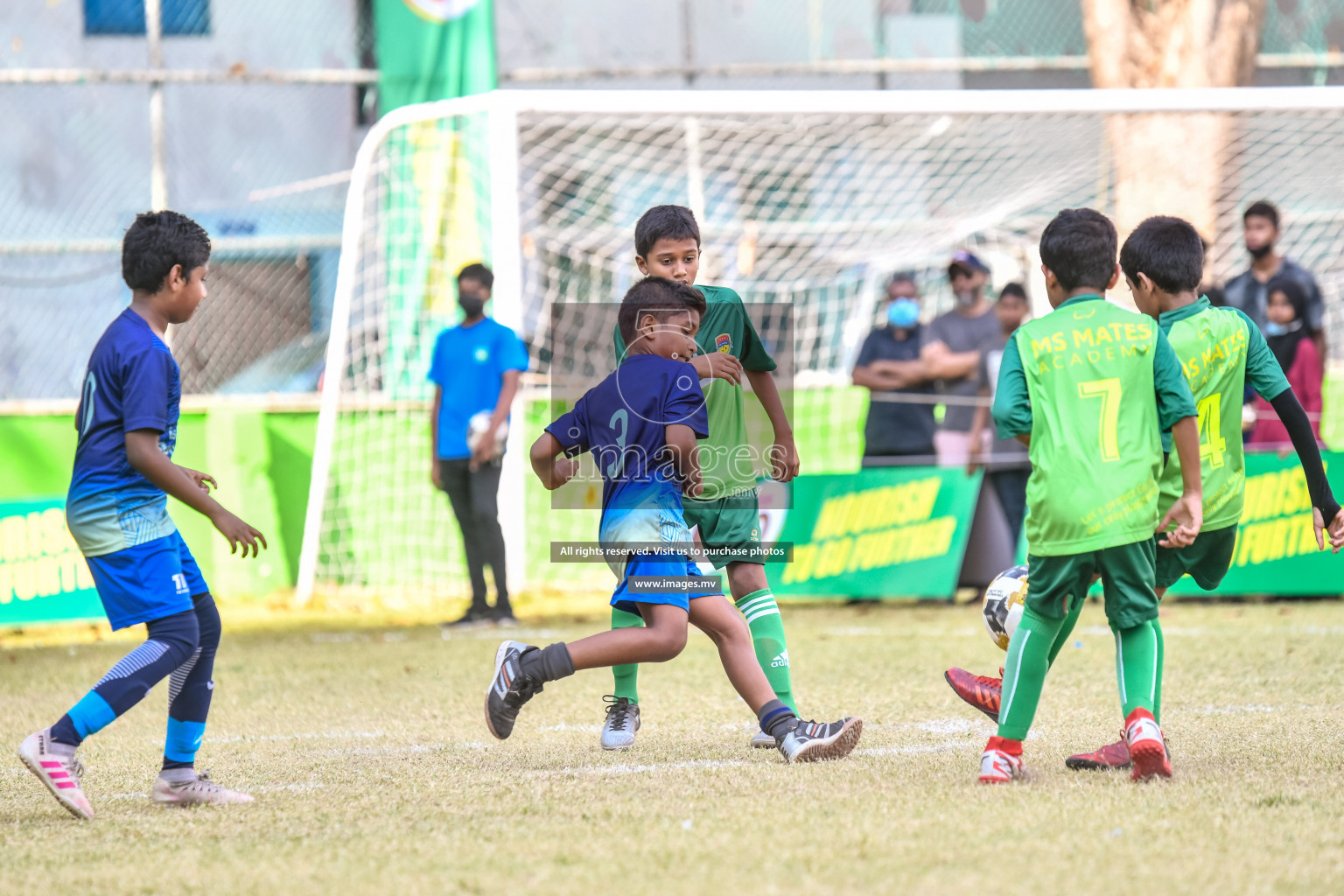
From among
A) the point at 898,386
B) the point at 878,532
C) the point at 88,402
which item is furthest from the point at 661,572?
the point at 898,386

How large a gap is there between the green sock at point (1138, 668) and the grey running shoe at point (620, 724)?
1211 millimetres

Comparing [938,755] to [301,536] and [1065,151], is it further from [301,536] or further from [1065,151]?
[1065,151]

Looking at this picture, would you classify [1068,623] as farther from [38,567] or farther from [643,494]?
[38,567]

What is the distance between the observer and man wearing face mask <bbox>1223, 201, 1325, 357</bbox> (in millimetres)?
9203

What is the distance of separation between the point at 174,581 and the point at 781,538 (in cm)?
591

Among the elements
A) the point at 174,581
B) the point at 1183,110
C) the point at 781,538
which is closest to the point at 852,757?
the point at 174,581

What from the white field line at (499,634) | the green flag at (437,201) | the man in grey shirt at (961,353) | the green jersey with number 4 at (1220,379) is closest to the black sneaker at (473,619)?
the white field line at (499,634)

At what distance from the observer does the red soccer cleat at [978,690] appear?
436 cm

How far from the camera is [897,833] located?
10.9 ft

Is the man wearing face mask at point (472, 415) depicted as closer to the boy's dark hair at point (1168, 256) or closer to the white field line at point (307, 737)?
the white field line at point (307, 737)

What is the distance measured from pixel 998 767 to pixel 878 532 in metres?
5.60

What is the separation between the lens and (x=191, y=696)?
401 centimetres

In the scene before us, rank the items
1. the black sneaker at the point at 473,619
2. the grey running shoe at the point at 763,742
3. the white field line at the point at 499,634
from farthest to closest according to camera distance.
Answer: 1. the black sneaker at the point at 473,619
2. the white field line at the point at 499,634
3. the grey running shoe at the point at 763,742

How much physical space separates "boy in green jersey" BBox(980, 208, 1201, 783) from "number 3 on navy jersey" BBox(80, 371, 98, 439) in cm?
238
